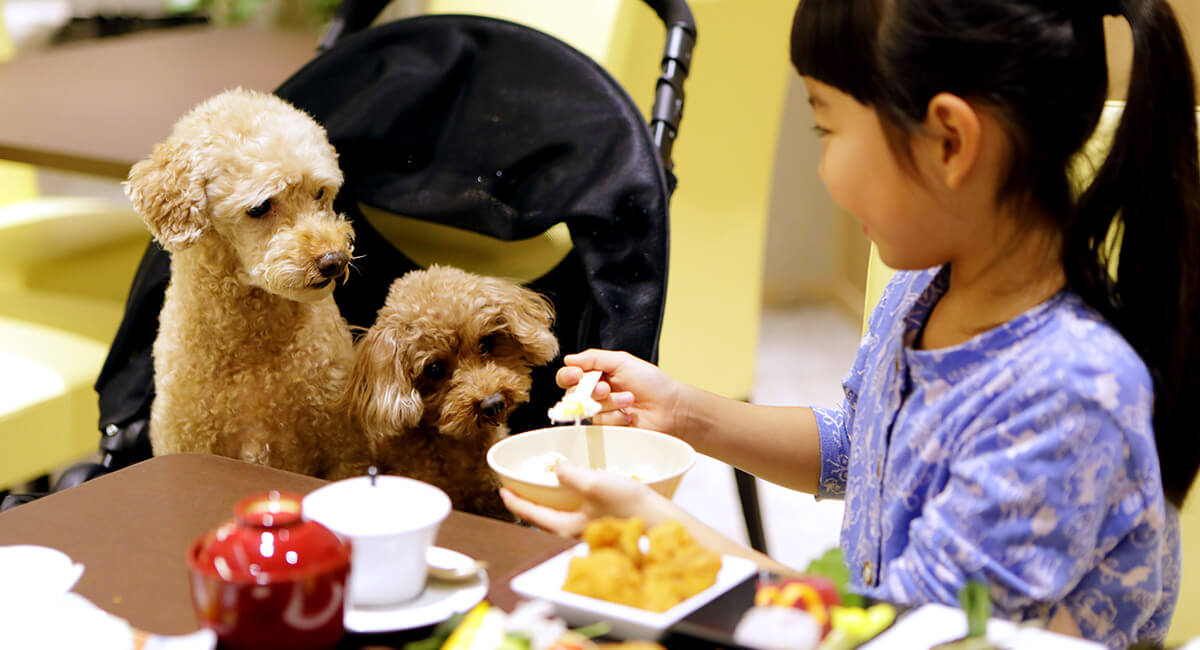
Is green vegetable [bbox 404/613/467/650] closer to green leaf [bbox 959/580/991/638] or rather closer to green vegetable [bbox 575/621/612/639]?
green vegetable [bbox 575/621/612/639]

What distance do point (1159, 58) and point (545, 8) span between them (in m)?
1.31

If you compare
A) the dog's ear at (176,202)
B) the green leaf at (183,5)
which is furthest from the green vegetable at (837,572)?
the green leaf at (183,5)

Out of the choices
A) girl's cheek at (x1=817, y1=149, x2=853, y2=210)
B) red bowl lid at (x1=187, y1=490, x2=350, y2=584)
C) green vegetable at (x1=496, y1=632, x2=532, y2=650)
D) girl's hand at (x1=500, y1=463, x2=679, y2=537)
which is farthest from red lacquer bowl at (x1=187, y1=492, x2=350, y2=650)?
girl's cheek at (x1=817, y1=149, x2=853, y2=210)

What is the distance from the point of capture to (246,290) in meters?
1.26

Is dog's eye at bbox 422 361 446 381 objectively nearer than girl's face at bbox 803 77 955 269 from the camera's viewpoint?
No

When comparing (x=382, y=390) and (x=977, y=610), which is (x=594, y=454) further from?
(x=977, y=610)

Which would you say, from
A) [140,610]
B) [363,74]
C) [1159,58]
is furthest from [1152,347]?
[363,74]

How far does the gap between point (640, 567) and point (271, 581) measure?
0.22 meters

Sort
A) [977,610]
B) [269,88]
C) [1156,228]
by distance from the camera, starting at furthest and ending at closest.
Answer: [269,88] < [1156,228] < [977,610]

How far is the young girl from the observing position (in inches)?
30.4

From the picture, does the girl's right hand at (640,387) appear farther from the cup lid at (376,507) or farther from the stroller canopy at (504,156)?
the cup lid at (376,507)

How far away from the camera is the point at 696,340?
7.22 ft

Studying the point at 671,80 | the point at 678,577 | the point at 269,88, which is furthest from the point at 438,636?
the point at 269,88

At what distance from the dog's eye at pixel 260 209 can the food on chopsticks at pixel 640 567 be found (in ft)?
2.29
